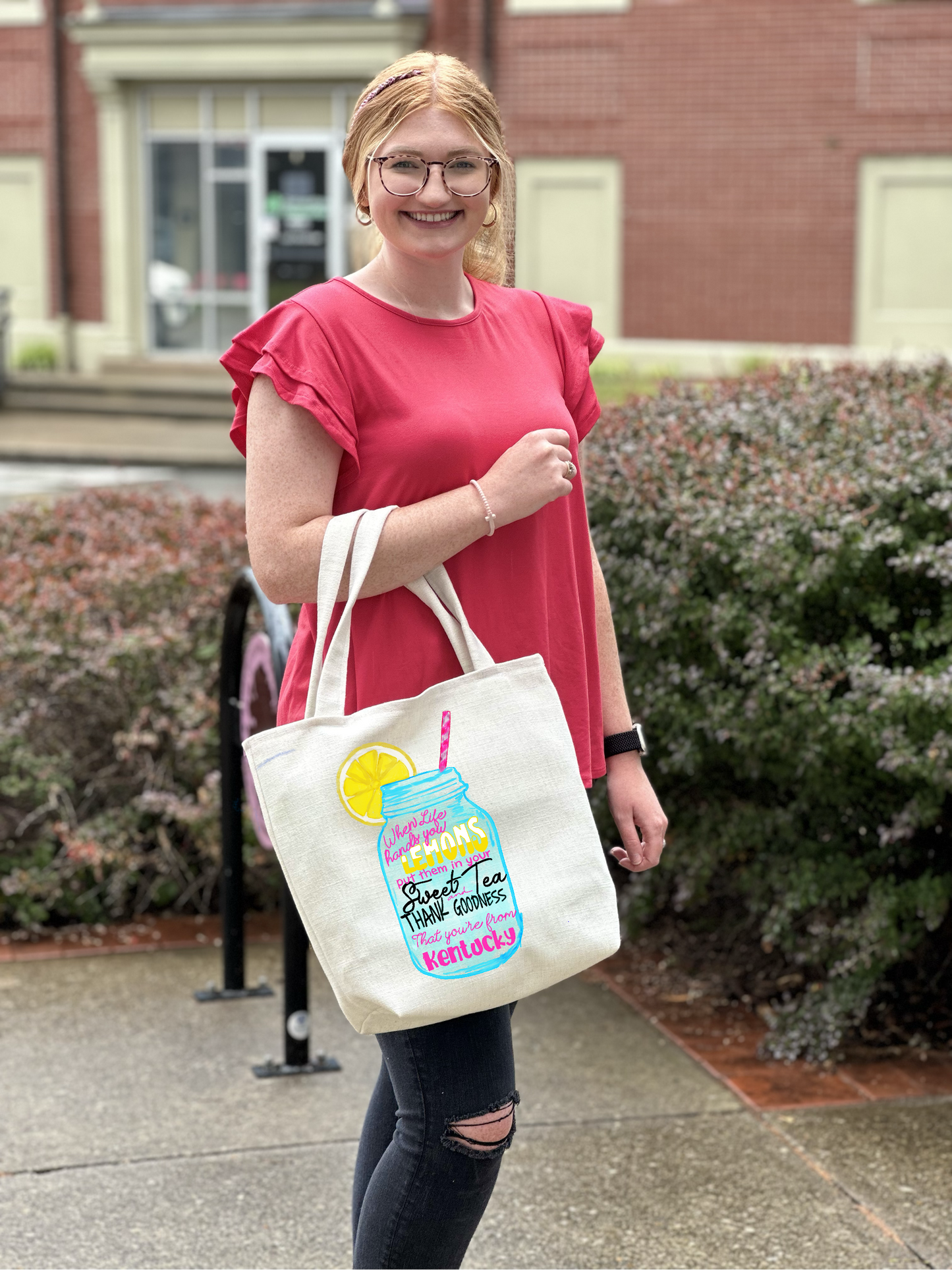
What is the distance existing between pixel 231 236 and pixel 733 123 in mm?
6689

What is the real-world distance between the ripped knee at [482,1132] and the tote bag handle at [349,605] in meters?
0.54

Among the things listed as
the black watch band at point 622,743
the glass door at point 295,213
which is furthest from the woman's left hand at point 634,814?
the glass door at point 295,213

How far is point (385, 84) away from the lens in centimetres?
195

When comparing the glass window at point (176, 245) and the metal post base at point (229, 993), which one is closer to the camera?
the metal post base at point (229, 993)

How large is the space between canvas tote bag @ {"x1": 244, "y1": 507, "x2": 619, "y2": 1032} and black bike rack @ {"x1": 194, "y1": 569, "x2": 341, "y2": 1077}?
1.37 m

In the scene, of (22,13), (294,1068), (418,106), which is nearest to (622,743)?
(418,106)

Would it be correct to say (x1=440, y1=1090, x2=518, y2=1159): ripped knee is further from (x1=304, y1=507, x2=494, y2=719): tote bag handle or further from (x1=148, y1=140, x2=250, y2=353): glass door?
(x1=148, y1=140, x2=250, y2=353): glass door

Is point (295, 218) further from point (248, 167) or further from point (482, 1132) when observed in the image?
point (482, 1132)

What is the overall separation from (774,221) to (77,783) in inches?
635

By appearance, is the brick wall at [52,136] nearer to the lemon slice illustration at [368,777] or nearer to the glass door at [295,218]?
the glass door at [295,218]

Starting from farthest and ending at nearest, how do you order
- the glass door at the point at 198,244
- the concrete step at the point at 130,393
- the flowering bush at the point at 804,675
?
the glass door at the point at 198,244, the concrete step at the point at 130,393, the flowering bush at the point at 804,675

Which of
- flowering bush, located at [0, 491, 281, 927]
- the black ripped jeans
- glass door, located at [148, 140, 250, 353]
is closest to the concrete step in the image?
glass door, located at [148, 140, 250, 353]

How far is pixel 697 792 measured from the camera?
3686 millimetres

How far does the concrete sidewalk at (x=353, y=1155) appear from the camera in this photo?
2.68 meters
